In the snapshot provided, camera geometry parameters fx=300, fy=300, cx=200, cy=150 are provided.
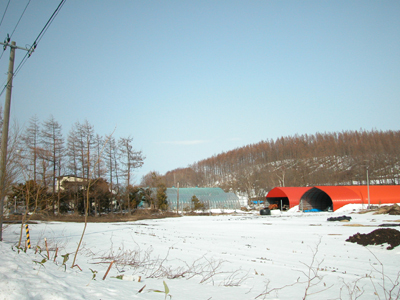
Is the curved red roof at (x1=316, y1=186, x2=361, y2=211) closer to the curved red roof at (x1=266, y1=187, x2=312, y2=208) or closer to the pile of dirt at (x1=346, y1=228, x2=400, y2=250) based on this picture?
the curved red roof at (x1=266, y1=187, x2=312, y2=208)

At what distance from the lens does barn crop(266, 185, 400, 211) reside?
4353 centimetres

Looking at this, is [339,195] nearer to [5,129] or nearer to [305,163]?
[5,129]

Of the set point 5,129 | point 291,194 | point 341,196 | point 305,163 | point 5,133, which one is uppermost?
point 305,163

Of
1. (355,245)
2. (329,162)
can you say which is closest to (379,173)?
(329,162)

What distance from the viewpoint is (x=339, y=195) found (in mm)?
43969

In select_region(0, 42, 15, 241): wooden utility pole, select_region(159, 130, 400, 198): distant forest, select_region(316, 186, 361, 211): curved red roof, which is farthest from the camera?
select_region(159, 130, 400, 198): distant forest

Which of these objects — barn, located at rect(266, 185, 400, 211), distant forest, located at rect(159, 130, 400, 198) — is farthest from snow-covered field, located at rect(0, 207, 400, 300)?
distant forest, located at rect(159, 130, 400, 198)

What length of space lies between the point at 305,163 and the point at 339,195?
234 feet

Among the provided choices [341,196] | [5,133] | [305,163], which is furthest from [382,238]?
[305,163]

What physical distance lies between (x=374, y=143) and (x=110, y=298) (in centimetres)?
12772

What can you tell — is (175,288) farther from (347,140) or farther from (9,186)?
(347,140)

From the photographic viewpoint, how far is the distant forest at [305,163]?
93.4m

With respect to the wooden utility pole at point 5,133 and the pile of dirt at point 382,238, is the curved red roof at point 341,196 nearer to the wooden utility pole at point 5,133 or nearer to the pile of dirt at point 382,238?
the pile of dirt at point 382,238

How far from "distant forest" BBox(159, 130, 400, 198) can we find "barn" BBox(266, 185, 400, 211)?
15.9m
